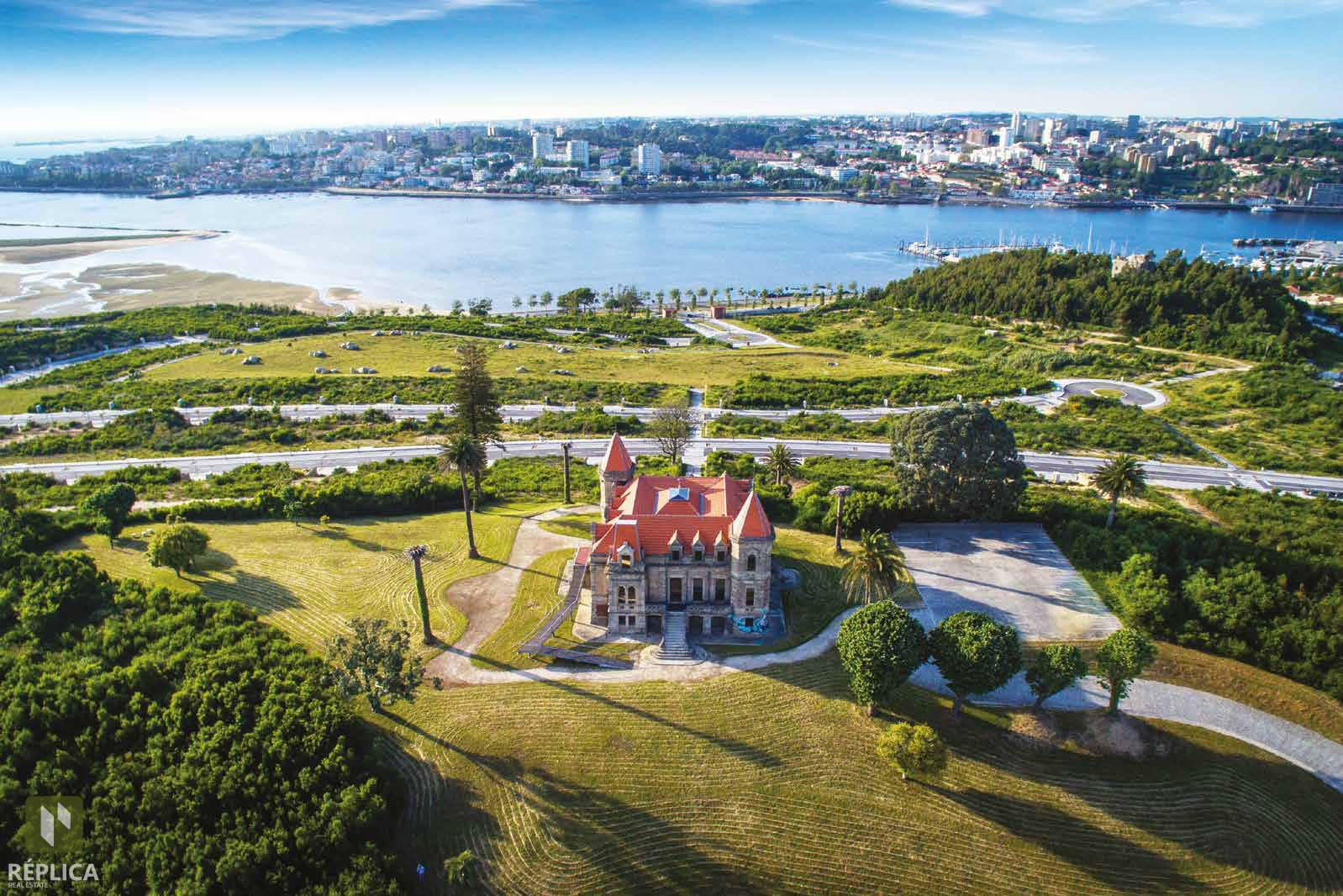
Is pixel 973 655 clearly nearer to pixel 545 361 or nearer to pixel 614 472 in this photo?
pixel 614 472

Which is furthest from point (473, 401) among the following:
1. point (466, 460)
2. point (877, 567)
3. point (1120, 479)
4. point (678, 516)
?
point (1120, 479)

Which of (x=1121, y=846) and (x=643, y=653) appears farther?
(x=643, y=653)

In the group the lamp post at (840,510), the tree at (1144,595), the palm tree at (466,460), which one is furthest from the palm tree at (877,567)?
the palm tree at (466,460)

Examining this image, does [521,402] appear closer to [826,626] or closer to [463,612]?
[463,612]

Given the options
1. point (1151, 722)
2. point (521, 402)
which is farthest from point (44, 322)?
point (1151, 722)

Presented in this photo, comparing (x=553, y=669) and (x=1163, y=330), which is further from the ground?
(x=1163, y=330)

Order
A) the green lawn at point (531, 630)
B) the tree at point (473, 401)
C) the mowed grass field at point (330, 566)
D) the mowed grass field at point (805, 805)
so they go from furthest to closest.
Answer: the tree at point (473, 401), the mowed grass field at point (330, 566), the green lawn at point (531, 630), the mowed grass field at point (805, 805)

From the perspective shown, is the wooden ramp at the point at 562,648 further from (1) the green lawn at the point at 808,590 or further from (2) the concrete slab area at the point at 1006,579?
(2) the concrete slab area at the point at 1006,579
